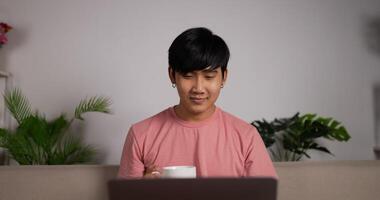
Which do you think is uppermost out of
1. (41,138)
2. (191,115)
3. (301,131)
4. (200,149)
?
(191,115)

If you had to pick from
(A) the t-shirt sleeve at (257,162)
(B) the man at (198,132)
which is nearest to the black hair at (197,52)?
(B) the man at (198,132)

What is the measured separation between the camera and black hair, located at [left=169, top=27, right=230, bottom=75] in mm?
1385

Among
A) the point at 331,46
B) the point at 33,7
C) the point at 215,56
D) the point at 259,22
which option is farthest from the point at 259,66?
the point at 215,56

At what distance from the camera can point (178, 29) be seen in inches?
124

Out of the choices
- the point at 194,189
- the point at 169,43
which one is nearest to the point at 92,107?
the point at 169,43

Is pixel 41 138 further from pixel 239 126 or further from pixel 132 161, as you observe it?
pixel 239 126

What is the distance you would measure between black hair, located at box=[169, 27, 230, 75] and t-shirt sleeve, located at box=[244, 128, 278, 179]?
0.85 feet

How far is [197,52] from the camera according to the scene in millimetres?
1390

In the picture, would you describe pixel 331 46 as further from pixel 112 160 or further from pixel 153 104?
pixel 112 160

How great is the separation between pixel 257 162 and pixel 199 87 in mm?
299

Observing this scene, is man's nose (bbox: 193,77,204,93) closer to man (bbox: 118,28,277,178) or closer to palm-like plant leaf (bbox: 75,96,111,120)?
man (bbox: 118,28,277,178)

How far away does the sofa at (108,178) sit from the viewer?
165cm

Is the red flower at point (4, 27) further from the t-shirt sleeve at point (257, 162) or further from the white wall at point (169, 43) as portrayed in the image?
the t-shirt sleeve at point (257, 162)

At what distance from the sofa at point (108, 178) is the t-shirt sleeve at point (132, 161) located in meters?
0.19
